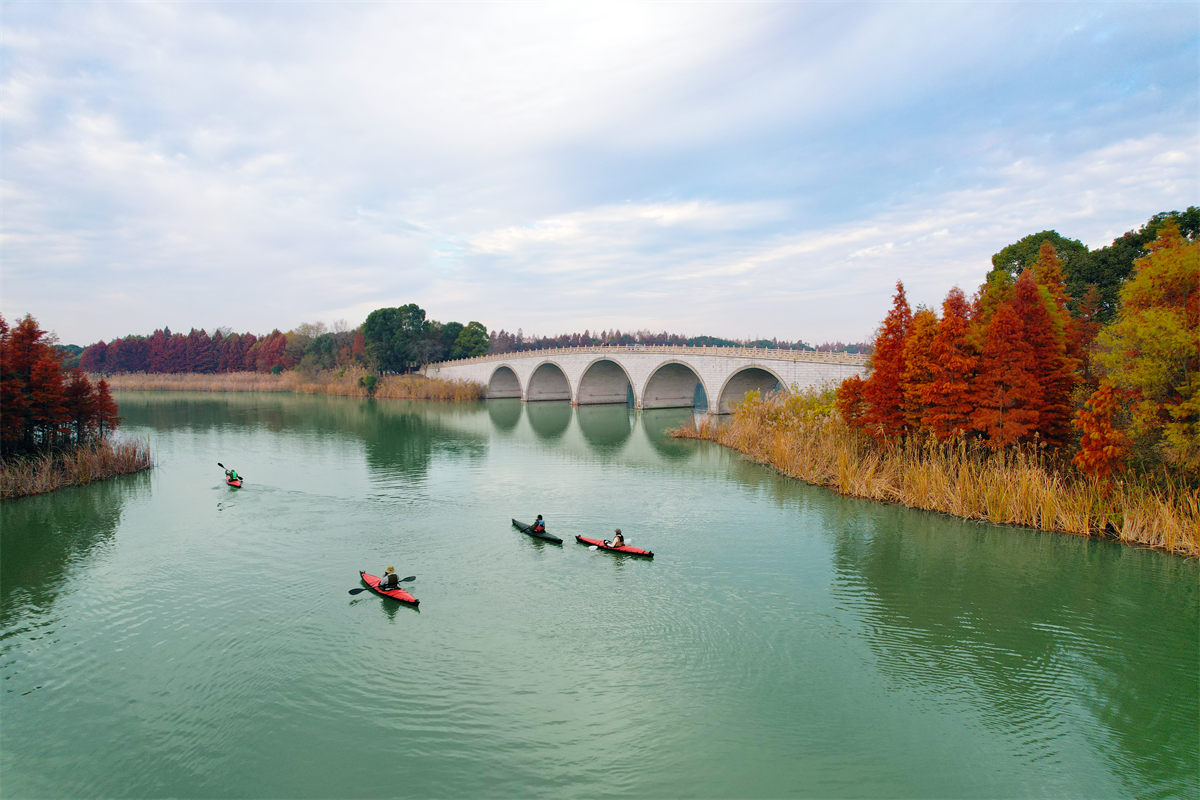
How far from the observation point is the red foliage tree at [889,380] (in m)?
19.6

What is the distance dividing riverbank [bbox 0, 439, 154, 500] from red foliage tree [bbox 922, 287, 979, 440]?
27535 mm

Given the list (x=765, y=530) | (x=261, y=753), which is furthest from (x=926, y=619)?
(x=261, y=753)

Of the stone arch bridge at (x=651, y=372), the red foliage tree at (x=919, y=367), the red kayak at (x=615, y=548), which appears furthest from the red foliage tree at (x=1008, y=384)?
the red kayak at (x=615, y=548)

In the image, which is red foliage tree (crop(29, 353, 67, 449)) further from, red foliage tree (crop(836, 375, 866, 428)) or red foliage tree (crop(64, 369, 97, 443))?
red foliage tree (crop(836, 375, 866, 428))

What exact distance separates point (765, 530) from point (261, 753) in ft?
40.0

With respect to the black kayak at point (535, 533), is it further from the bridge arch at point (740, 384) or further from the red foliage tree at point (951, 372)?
the bridge arch at point (740, 384)

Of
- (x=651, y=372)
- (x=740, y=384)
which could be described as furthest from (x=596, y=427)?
(x=740, y=384)

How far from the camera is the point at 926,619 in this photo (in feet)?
37.1

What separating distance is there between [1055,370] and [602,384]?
46.1m

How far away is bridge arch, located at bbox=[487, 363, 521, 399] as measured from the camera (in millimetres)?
68688

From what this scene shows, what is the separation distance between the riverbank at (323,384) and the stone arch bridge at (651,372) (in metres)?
4.29

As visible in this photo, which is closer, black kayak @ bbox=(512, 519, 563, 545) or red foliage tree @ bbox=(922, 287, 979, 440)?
black kayak @ bbox=(512, 519, 563, 545)

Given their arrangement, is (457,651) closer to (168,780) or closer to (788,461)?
(168,780)

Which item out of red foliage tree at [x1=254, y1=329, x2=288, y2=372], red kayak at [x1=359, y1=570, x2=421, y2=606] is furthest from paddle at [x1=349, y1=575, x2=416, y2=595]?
red foliage tree at [x1=254, y1=329, x2=288, y2=372]
